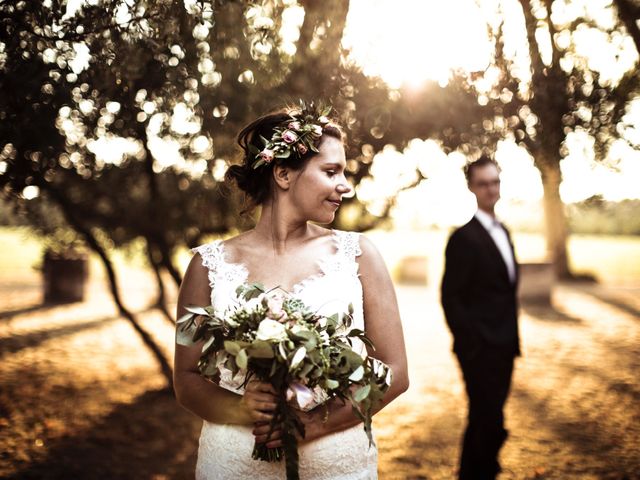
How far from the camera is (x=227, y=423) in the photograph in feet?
8.89

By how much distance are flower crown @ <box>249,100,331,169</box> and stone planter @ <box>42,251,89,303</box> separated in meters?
13.9

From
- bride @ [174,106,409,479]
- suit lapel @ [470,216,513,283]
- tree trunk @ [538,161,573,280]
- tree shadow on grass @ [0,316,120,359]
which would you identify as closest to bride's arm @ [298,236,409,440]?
bride @ [174,106,409,479]

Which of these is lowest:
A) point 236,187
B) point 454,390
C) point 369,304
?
point 454,390

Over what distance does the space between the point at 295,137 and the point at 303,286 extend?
68cm

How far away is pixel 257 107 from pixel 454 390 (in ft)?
17.0

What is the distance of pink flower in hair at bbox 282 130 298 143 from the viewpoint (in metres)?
2.67

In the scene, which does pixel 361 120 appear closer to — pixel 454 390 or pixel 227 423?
pixel 227 423

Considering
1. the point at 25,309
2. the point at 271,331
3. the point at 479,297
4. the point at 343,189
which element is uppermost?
the point at 343,189

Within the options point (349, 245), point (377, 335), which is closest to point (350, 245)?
point (349, 245)

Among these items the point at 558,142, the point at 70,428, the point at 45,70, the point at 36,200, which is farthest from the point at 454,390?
the point at 45,70

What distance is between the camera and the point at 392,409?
763 centimetres

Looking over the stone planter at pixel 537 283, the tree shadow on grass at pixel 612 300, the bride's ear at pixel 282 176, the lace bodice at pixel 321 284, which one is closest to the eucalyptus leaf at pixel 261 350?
the lace bodice at pixel 321 284

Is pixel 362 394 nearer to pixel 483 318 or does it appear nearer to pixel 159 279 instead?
pixel 483 318

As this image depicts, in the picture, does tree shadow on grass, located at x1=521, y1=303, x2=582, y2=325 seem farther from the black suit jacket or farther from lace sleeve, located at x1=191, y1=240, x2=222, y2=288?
lace sleeve, located at x1=191, y1=240, x2=222, y2=288
